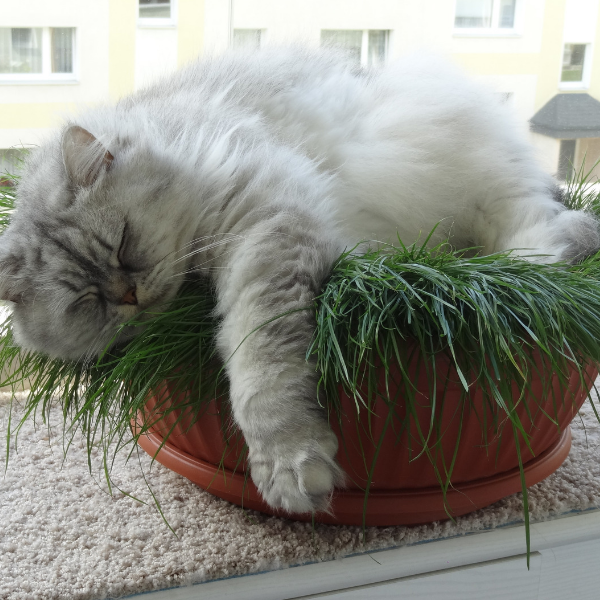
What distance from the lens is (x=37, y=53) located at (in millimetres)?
2590

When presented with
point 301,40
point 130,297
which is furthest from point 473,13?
point 130,297

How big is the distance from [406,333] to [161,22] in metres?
2.18

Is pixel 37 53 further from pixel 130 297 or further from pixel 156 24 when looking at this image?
pixel 130 297

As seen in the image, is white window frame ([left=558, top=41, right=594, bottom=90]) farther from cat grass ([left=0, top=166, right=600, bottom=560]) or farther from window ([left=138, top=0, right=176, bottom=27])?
cat grass ([left=0, top=166, right=600, bottom=560])

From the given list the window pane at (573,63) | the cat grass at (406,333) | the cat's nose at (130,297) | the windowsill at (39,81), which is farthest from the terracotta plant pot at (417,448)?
the window pane at (573,63)

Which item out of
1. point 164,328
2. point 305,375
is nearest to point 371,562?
point 305,375

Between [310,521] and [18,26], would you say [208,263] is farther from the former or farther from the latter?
[18,26]

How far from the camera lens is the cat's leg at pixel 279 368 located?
915mm

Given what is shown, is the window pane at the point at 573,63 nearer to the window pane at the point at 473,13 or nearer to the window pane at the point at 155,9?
the window pane at the point at 473,13

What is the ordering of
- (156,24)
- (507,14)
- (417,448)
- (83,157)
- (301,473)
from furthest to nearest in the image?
(507,14) → (156,24) → (83,157) → (417,448) → (301,473)

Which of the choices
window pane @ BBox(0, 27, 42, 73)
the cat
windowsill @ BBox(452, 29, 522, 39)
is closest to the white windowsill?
window pane @ BBox(0, 27, 42, 73)

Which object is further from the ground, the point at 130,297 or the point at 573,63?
the point at 573,63

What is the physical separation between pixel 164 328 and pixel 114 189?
0.26m

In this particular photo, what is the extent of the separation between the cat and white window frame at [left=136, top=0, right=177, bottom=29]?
121 cm
